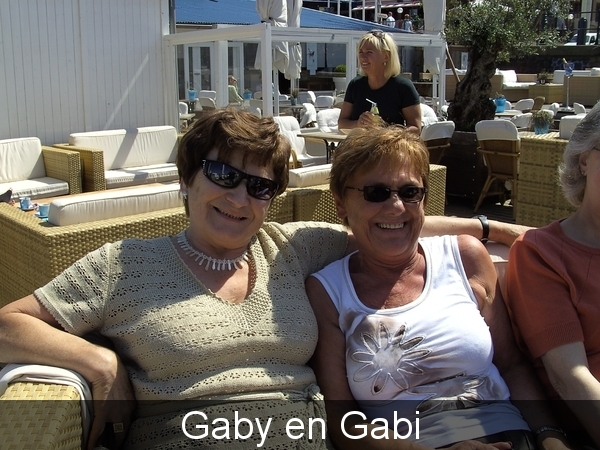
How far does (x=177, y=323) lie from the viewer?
1697mm

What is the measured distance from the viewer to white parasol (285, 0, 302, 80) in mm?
11711

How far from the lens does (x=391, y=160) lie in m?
1.92

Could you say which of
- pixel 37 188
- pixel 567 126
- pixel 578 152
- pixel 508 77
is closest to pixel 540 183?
pixel 567 126

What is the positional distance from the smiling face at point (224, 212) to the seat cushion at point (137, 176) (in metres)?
5.39

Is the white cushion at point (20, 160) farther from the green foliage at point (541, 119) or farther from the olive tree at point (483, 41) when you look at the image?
the green foliage at point (541, 119)

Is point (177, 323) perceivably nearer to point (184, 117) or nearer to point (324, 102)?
point (184, 117)

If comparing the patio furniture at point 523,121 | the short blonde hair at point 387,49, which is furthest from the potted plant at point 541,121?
the patio furniture at point 523,121

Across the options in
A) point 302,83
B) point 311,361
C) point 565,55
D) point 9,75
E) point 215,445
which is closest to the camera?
point 215,445

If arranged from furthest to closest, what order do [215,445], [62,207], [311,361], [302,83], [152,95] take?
[302,83]
[152,95]
[62,207]
[311,361]
[215,445]

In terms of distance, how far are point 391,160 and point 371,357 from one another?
0.56 meters

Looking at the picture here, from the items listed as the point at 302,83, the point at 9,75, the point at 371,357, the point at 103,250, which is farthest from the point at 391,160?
the point at 302,83

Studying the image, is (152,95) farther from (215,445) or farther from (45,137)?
(215,445)

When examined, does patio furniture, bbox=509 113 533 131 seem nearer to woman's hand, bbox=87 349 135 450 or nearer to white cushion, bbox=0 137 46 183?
white cushion, bbox=0 137 46 183

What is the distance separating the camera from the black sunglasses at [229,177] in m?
1.85
